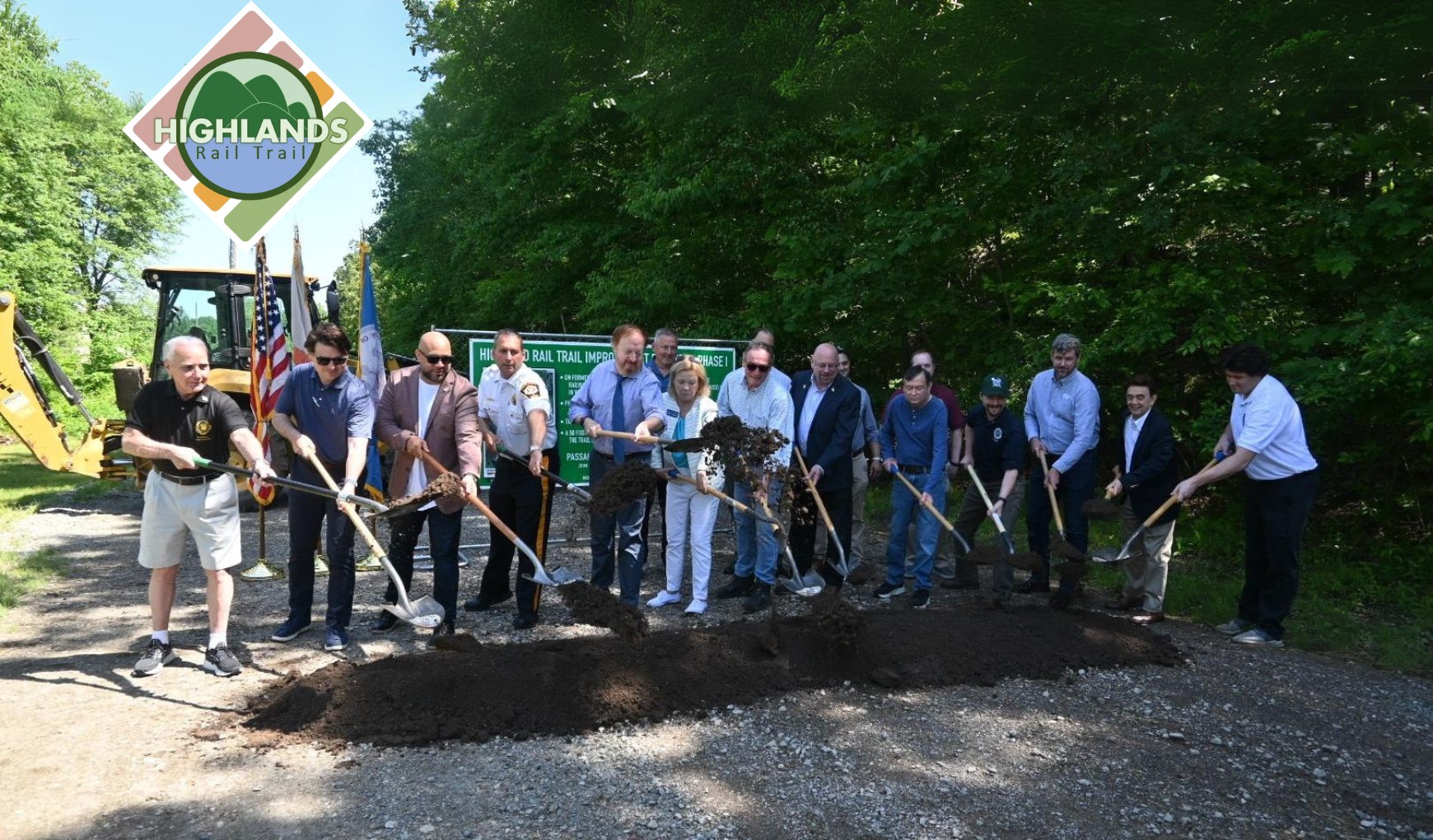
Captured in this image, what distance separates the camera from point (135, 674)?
4980 millimetres

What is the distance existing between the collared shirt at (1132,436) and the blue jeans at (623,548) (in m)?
3.53

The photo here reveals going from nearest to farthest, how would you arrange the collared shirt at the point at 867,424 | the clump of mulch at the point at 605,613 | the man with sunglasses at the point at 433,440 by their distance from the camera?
1. the clump of mulch at the point at 605,613
2. the man with sunglasses at the point at 433,440
3. the collared shirt at the point at 867,424

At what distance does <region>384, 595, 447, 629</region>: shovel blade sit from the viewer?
489 cm

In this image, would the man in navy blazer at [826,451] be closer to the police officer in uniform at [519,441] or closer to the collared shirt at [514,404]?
the police officer in uniform at [519,441]

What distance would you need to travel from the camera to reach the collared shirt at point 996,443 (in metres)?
6.94

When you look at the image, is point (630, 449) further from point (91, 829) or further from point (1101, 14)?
point (1101, 14)

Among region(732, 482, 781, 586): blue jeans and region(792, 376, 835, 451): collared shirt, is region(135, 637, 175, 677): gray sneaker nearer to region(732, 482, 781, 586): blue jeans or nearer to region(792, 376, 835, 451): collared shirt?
region(732, 482, 781, 586): blue jeans

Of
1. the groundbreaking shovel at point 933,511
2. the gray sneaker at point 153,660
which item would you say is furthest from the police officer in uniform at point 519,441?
the groundbreaking shovel at point 933,511

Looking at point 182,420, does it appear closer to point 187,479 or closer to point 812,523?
point 187,479

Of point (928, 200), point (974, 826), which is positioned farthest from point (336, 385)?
point (928, 200)

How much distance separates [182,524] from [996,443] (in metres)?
5.59

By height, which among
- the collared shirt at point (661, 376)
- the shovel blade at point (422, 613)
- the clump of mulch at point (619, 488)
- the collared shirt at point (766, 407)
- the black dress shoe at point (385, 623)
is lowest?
the black dress shoe at point (385, 623)

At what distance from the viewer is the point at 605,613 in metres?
4.84

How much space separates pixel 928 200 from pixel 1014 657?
5.69 metres
